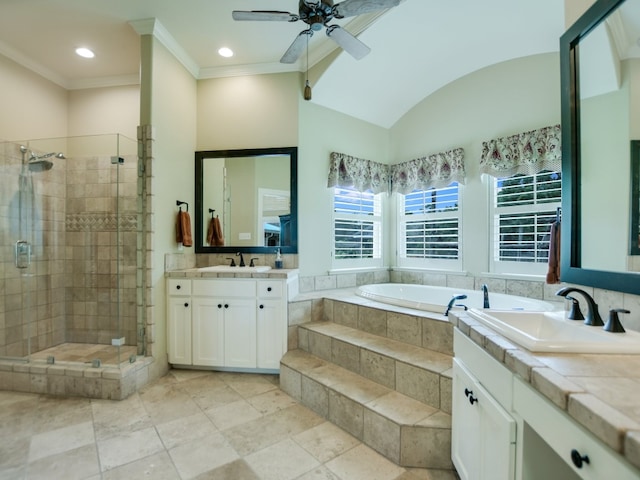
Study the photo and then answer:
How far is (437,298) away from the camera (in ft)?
Answer: 11.6

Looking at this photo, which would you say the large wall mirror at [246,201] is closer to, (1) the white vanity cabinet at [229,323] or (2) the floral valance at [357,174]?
(2) the floral valance at [357,174]

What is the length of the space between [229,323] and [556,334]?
2439 mm

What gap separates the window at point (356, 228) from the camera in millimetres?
3797

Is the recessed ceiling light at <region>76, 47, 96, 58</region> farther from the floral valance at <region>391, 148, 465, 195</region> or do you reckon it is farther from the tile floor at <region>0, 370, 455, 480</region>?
the floral valance at <region>391, 148, 465, 195</region>

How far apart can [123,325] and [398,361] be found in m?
2.68

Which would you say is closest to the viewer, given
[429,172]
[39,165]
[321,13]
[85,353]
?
[321,13]

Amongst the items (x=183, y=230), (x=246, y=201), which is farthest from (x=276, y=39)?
(x=183, y=230)

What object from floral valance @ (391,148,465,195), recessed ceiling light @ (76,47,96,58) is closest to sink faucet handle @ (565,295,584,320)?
floral valance @ (391,148,465,195)

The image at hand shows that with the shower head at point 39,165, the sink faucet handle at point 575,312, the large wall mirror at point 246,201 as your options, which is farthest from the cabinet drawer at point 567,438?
the shower head at point 39,165

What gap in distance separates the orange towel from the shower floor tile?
1.07 metres

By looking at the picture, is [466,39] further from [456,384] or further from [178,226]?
[178,226]

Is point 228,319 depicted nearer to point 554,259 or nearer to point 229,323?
point 229,323

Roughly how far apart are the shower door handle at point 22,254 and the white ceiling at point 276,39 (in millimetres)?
1812

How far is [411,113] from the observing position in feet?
13.2
